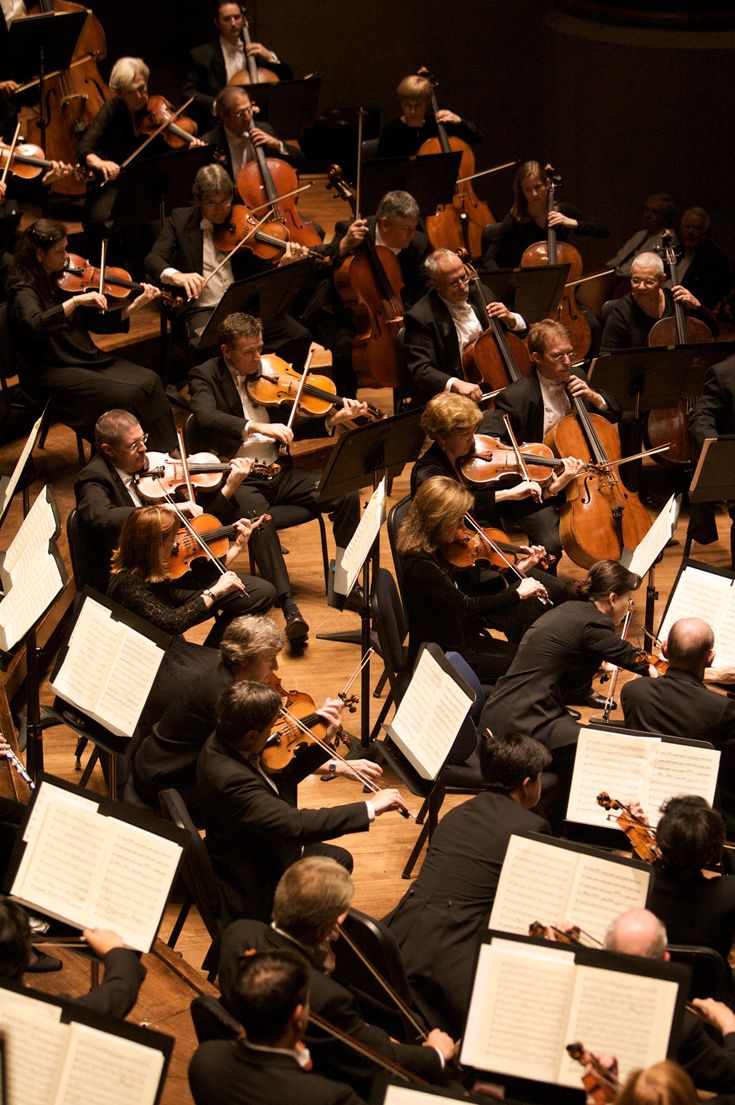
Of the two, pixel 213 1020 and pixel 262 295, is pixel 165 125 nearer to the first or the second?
pixel 262 295

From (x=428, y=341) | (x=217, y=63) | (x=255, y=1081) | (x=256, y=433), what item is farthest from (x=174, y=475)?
(x=217, y=63)

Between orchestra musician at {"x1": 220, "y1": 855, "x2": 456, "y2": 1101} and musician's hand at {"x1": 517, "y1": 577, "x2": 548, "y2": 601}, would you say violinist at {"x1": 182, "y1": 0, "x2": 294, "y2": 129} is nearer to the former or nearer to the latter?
musician's hand at {"x1": 517, "y1": 577, "x2": 548, "y2": 601}

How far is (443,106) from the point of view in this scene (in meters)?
9.91

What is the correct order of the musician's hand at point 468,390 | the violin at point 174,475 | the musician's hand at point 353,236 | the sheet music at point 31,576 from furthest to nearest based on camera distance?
the musician's hand at point 353,236 → the musician's hand at point 468,390 → the violin at point 174,475 → the sheet music at point 31,576

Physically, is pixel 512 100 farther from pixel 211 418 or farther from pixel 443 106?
pixel 211 418

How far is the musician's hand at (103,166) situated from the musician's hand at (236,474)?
226 centimetres

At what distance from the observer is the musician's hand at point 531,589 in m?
4.82

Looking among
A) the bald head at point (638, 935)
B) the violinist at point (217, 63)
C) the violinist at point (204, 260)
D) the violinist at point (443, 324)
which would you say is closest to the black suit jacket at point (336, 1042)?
the bald head at point (638, 935)

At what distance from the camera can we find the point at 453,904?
340 centimetres

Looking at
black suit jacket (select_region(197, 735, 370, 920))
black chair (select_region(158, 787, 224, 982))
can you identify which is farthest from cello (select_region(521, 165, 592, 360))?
black chair (select_region(158, 787, 224, 982))

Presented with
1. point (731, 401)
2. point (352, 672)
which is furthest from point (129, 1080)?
point (731, 401)

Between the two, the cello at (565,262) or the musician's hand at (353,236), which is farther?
the cello at (565,262)

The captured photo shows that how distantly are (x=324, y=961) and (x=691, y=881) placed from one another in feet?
3.23

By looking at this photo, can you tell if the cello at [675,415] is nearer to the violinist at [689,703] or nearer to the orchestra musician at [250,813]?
the violinist at [689,703]
